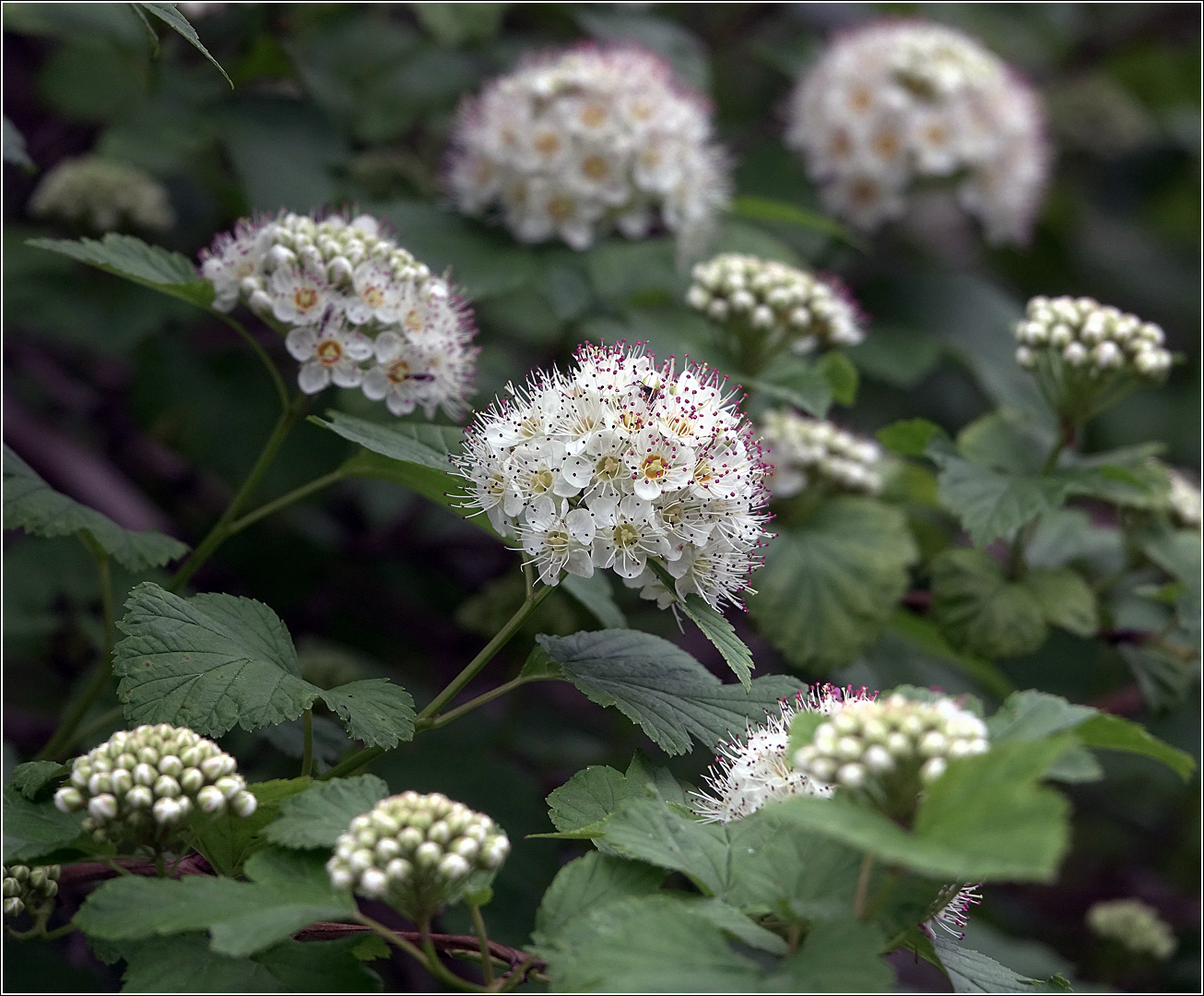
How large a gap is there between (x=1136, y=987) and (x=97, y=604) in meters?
3.63

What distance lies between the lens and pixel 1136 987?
4.01 metres

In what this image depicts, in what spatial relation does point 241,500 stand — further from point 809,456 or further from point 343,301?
point 809,456

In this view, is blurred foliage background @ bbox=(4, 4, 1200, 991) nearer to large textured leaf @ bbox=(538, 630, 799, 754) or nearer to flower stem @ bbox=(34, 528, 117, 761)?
flower stem @ bbox=(34, 528, 117, 761)

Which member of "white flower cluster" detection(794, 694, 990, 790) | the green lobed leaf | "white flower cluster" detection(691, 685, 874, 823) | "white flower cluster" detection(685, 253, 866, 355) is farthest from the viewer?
"white flower cluster" detection(685, 253, 866, 355)

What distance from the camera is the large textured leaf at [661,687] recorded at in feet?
6.75

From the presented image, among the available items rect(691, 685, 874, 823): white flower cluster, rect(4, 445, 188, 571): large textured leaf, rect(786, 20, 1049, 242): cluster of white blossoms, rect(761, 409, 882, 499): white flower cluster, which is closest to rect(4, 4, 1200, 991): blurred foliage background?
rect(786, 20, 1049, 242): cluster of white blossoms

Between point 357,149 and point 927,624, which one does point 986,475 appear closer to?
point 927,624

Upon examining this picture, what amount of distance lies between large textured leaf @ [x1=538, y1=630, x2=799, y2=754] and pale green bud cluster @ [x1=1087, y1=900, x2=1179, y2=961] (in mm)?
2155

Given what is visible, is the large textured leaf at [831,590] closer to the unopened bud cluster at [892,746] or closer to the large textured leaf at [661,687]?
the large textured leaf at [661,687]

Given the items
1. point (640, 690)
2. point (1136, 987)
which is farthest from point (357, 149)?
point (1136, 987)

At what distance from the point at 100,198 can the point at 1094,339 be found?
120 inches

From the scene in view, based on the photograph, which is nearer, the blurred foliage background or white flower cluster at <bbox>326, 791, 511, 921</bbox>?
white flower cluster at <bbox>326, 791, 511, 921</bbox>

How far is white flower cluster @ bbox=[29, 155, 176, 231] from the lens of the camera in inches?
150

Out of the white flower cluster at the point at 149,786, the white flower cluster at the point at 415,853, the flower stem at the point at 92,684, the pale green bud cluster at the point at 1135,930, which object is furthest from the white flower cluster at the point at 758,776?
the pale green bud cluster at the point at 1135,930
